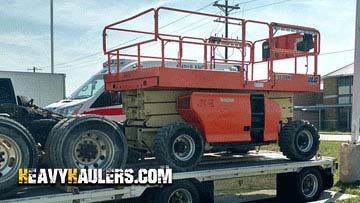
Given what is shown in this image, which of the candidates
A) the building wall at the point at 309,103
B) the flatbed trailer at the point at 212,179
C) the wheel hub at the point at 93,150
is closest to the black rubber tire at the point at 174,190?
the flatbed trailer at the point at 212,179

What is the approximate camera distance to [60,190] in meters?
6.01

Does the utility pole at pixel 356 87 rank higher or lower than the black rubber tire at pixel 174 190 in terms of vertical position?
higher

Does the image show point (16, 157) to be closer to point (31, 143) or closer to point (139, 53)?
point (31, 143)

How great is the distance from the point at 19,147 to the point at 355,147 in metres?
7.45

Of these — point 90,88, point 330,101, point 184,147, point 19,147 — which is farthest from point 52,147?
point 330,101

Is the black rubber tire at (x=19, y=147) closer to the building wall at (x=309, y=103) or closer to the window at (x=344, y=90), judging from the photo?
the window at (x=344, y=90)

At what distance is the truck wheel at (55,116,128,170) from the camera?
237 inches

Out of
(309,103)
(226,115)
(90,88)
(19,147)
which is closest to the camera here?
(19,147)

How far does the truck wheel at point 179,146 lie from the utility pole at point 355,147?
14.7ft

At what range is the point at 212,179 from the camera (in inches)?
281

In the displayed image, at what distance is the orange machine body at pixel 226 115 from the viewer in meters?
7.39

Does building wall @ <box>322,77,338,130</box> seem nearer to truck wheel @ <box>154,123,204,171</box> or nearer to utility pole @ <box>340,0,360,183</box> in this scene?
utility pole @ <box>340,0,360,183</box>

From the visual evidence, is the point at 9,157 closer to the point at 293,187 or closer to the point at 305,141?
the point at 293,187

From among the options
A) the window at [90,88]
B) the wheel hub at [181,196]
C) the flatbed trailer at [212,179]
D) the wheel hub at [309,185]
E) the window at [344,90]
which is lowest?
the wheel hub at [309,185]
